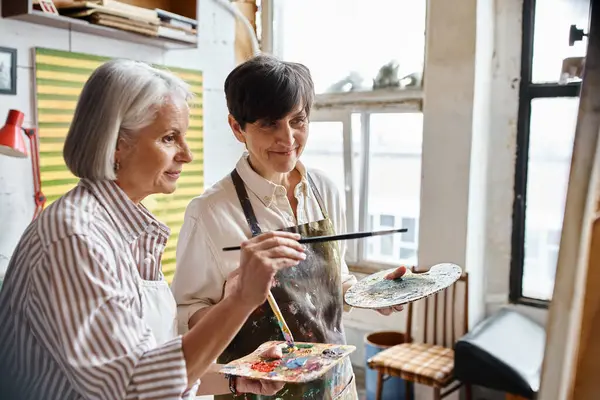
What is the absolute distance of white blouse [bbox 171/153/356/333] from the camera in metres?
1.47

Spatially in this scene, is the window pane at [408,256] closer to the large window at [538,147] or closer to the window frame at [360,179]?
the window frame at [360,179]

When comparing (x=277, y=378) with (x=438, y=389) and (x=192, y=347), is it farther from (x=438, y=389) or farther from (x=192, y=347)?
(x=438, y=389)

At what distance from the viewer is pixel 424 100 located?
3.46 metres

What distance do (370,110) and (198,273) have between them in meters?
2.67

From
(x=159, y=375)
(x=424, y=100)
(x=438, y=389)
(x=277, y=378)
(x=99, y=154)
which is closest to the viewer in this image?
(x=159, y=375)

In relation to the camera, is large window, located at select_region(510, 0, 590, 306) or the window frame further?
the window frame

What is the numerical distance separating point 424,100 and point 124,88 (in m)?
2.70

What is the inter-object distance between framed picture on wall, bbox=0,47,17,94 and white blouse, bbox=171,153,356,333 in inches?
68.0

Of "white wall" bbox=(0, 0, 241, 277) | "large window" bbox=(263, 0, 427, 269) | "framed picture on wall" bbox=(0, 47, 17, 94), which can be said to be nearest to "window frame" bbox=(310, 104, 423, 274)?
"large window" bbox=(263, 0, 427, 269)

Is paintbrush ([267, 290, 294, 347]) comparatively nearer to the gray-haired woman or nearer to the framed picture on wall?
the gray-haired woman

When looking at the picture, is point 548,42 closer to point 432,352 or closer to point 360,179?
point 360,179

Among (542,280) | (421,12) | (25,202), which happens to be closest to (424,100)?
(421,12)

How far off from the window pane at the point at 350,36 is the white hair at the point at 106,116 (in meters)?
2.93

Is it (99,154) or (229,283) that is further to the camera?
(229,283)
